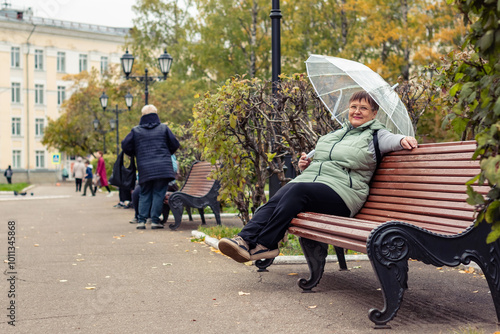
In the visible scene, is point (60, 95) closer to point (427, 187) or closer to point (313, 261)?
point (313, 261)

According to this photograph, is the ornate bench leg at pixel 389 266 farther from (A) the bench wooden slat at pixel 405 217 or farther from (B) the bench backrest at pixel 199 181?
(B) the bench backrest at pixel 199 181

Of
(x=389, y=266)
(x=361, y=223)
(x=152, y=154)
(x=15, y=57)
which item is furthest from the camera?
(x=15, y=57)

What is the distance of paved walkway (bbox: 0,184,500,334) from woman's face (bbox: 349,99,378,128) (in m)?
1.36

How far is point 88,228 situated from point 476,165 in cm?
854

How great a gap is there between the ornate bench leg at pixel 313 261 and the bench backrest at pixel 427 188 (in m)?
0.44

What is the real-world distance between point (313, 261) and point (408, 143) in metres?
1.19

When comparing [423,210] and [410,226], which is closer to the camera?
[410,226]

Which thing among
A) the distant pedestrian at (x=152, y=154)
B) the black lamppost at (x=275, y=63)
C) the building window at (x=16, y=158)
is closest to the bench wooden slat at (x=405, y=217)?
the black lamppost at (x=275, y=63)

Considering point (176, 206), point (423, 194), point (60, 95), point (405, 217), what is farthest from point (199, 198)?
Result: point (60, 95)

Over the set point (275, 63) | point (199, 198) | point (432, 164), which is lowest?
point (199, 198)

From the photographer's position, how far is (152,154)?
1088cm

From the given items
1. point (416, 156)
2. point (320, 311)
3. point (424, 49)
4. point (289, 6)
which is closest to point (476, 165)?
point (416, 156)

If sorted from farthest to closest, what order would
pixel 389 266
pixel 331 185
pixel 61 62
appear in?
pixel 61 62
pixel 331 185
pixel 389 266

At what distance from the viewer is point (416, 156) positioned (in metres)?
5.13
